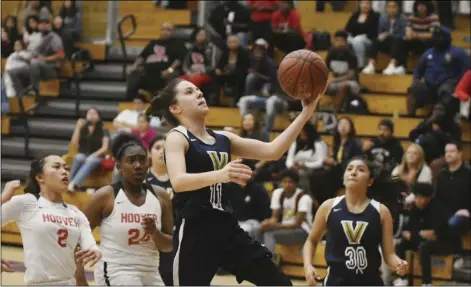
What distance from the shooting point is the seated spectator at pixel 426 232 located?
10102 millimetres

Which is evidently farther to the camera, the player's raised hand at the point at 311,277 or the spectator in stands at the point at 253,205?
the spectator in stands at the point at 253,205

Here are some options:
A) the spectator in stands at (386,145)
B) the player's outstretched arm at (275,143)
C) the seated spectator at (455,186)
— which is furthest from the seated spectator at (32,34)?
the player's outstretched arm at (275,143)

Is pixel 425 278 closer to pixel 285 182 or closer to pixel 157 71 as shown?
pixel 285 182

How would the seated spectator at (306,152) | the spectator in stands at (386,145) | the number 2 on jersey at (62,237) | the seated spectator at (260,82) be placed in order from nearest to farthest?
the number 2 on jersey at (62,237) → the spectator in stands at (386,145) → the seated spectator at (306,152) → the seated spectator at (260,82)

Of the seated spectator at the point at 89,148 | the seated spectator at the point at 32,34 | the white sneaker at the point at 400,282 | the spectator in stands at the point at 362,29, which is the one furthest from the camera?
the seated spectator at the point at 32,34

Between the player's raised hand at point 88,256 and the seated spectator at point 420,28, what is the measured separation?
787cm

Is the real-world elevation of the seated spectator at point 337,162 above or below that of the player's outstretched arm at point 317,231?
below

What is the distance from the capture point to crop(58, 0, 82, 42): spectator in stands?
54.6ft

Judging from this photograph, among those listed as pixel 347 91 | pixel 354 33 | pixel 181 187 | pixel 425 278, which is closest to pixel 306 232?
pixel 425 278

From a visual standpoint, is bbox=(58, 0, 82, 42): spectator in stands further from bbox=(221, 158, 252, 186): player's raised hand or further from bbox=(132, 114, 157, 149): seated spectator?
bbox=(221, 158, 252, 186): player's raised hand

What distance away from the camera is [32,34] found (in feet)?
52.1

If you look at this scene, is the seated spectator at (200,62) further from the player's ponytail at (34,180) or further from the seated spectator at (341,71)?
the player's ponytail at (34,180)

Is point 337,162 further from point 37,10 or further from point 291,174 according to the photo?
point 37,10

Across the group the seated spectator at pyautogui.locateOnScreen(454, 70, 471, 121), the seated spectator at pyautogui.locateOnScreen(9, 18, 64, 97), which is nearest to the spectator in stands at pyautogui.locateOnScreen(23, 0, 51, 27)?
the seated spectator at pyautogui.locateOnScreen(9, 18, 64, 97)
